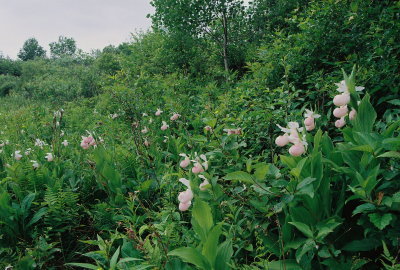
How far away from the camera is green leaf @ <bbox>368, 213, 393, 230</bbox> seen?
1124mm

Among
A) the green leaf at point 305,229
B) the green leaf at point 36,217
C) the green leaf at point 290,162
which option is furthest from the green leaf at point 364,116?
the green leaf at point 36,217

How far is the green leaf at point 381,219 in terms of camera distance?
1.12 meters

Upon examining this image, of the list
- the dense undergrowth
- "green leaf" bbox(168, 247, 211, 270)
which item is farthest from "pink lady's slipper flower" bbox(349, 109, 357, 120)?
"green leaf" bbox(168, 247, 211, 270)

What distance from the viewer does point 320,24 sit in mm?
3447

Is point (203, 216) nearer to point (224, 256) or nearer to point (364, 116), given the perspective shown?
point (224, 256)

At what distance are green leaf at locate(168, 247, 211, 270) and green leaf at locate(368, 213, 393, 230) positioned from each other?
75 centimetres

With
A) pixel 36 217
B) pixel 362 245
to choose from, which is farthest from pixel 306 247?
pixel 36 217

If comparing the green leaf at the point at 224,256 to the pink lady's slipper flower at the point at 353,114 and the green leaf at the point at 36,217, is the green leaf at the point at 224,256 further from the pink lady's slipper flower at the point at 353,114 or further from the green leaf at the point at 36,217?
the green leaf at the point at 36,217

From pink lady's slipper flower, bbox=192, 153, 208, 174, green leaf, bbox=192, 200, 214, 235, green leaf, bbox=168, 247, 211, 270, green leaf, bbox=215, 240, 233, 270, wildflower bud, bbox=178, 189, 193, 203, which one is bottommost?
green leaf, bbox=215, 240, 233, 270

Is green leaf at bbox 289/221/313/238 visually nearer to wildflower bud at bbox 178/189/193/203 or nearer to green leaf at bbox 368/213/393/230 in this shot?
green leaf at bbox 368/213/393/230

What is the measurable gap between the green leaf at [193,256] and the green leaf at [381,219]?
2.45ft

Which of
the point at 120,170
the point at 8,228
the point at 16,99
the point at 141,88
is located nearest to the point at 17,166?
the point at 8,228

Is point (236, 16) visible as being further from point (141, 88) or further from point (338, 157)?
point (338, 157)

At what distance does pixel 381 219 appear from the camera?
3.82ft
